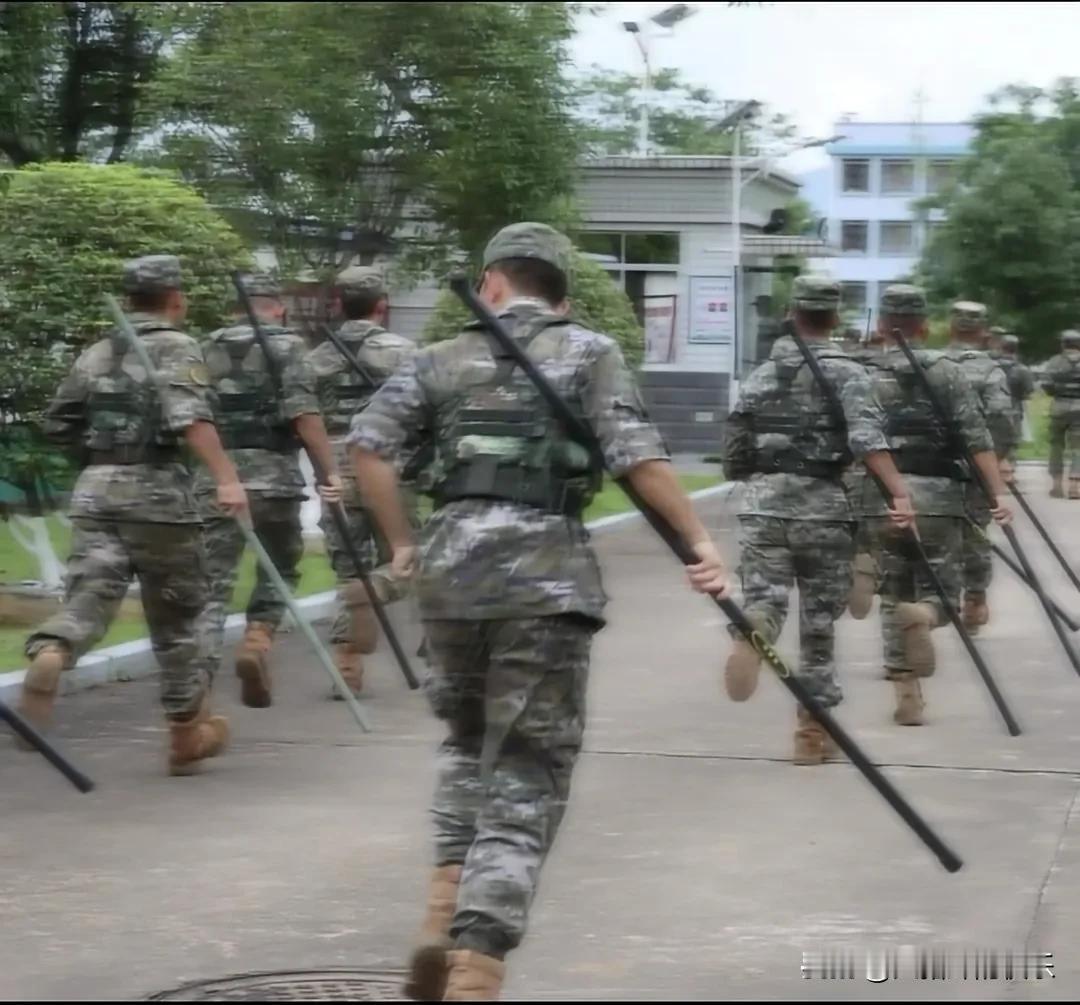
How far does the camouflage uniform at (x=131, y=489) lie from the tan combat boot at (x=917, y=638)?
299cm

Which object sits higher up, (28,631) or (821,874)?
(821,874)

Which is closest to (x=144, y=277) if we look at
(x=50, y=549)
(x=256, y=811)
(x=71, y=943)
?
(x=256, y=811)

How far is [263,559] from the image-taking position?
28.2 feet

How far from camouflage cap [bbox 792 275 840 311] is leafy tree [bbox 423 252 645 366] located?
11615 millimetres

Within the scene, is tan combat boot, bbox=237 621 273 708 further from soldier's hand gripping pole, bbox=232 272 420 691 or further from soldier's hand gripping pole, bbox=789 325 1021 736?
soldier's hand gripping pole, bbox=789 325 1021 736

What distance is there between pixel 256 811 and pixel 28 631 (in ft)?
14.1

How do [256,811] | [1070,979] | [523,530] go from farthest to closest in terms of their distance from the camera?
1. [256,811]
2. [1070,979]
3. [523,530]

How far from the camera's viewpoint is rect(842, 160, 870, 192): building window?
61062 millimetres

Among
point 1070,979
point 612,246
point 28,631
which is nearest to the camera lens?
point 1070,979

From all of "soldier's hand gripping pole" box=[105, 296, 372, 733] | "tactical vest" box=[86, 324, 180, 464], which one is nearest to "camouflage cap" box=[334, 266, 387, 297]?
"soldier's hand gripping pole" box=[105, 296, 372, 733]

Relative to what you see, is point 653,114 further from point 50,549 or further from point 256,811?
point 256,811

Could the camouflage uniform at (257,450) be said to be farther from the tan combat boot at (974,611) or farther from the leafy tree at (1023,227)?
the leafy tree at (1023,227)

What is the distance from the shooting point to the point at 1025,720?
30.8ft

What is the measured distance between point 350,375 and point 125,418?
2610mm
